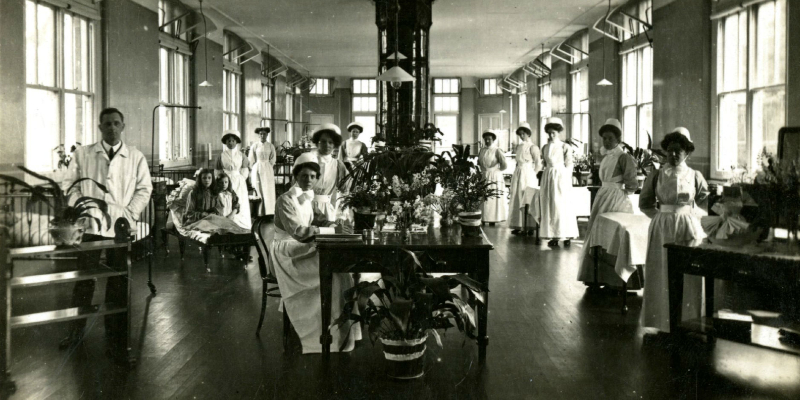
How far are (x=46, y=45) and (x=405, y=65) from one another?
15.3 ft

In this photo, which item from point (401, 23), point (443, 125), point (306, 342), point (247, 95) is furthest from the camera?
point (443, 125)

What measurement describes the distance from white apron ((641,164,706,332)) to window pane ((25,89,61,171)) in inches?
236

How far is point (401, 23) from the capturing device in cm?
1032

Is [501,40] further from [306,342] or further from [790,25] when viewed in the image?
[306,342]

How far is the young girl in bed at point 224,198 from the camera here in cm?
837

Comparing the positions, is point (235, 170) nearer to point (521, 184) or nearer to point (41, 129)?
point (41, 129)

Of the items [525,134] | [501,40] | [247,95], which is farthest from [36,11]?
[501,40]

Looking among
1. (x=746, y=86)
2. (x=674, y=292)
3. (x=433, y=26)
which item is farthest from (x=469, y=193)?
(x=433, y=26)

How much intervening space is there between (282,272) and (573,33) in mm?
12549

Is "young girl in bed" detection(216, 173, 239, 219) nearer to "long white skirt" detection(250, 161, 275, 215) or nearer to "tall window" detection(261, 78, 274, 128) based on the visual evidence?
"long white skirt" detection(250, 161, 275, 215)

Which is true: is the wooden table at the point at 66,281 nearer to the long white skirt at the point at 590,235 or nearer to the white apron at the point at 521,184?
the long white skirt at the point at 590,235

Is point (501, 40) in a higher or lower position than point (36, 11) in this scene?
higher

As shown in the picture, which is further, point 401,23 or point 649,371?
point 401,23

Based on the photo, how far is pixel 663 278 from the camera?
5.34 meters
